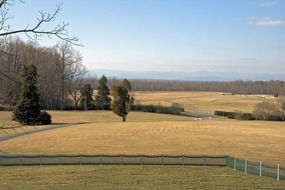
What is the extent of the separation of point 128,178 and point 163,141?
24038 mm

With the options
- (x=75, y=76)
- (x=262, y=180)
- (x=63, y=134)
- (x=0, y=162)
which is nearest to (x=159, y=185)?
(x=262, y=180)

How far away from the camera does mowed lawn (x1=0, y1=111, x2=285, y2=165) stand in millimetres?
43500

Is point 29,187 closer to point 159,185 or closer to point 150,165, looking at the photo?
point 159,185

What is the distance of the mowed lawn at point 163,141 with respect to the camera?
143 ft

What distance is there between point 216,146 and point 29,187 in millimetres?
28115

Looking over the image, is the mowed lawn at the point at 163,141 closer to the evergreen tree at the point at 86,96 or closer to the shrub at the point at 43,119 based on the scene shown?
the shrub at the point at 43,119

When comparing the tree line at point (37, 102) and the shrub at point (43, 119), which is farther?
the shrub at point (43, 119)

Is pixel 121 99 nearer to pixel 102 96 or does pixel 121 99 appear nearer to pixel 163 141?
pixel 163 141

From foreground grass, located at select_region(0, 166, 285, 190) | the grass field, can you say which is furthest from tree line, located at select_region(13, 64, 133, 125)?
foreground grass, located at select_region(0, 166, 285, 190)

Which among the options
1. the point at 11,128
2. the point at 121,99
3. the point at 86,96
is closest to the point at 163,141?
the point at 121,99

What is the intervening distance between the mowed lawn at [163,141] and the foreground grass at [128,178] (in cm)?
1097

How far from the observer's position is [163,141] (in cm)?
5109

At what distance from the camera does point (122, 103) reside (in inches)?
3282

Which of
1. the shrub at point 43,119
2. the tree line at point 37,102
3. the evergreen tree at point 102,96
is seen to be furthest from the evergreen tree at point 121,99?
the evergreen tree at point 102,96
